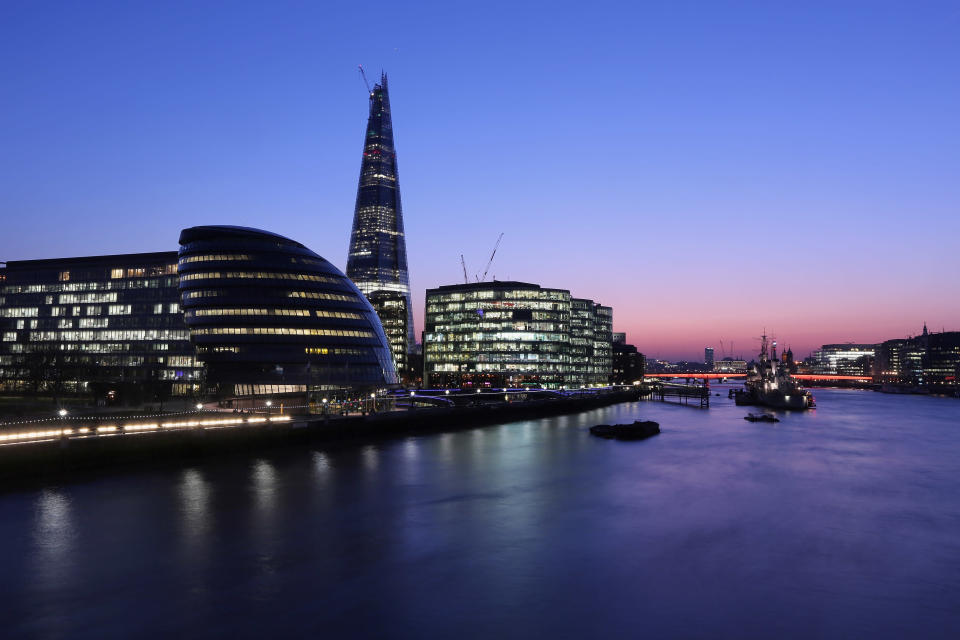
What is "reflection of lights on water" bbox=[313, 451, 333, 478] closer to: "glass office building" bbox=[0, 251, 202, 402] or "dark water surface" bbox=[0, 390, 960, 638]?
"dark water surface" bbox=[0, 390, 960, 638]

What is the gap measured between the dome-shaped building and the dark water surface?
47369mm

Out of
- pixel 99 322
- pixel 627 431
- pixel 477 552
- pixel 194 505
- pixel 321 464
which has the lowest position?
pixel 477 552

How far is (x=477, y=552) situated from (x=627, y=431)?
202 feet

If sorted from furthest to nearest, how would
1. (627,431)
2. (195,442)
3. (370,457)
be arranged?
(627,431) < (370,457) < (195,442)

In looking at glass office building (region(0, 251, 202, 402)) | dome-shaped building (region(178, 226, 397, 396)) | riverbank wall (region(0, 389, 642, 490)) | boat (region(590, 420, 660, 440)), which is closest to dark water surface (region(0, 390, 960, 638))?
riverbank wall (region(0, 389, 642, 490))

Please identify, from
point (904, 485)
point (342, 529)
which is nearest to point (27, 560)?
point (342, 529)

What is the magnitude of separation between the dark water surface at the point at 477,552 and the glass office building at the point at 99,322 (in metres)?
69.1

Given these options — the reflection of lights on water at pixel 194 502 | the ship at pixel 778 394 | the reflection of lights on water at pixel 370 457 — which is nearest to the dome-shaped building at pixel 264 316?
the reflection of lights on water at pixel 370 457

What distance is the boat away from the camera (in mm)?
91125

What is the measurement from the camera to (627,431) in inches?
3607

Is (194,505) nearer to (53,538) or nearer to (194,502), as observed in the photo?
(194,502)

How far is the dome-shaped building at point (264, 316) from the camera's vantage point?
107375mm

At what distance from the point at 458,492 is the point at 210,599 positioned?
2557cm

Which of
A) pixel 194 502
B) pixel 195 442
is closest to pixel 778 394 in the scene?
pixel 195 442
